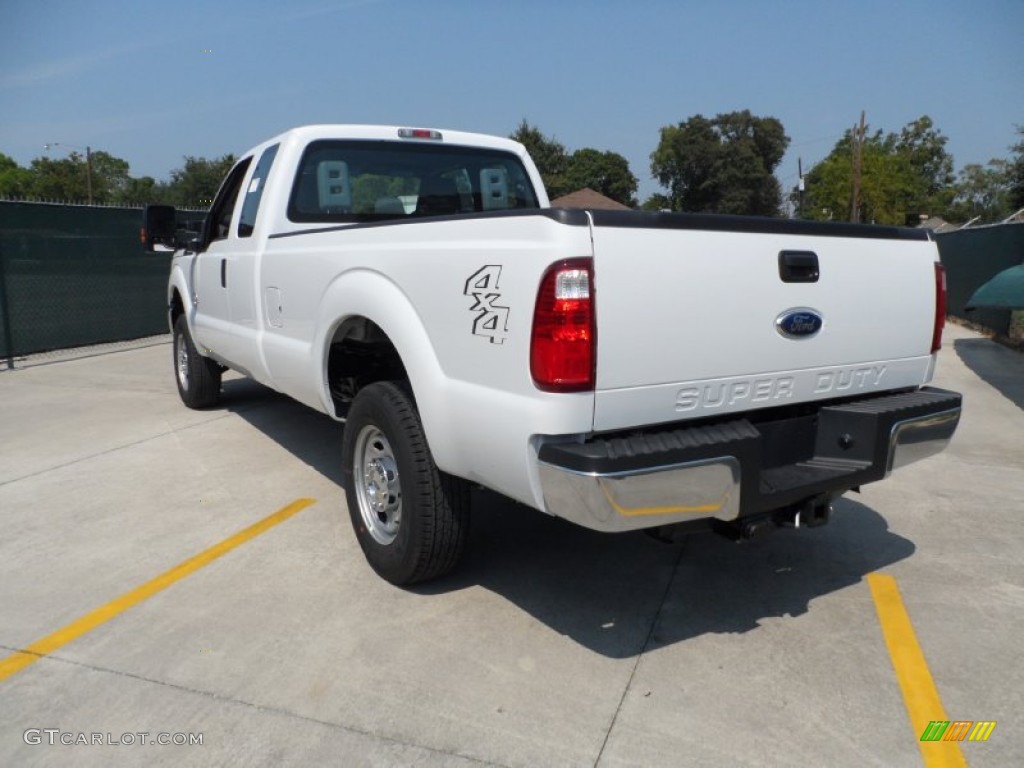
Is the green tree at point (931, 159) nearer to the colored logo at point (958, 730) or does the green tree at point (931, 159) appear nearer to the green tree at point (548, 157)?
the green tree at point (548, 157)

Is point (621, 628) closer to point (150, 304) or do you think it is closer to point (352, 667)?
point (352, 667)

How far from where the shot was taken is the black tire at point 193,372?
6.73 meters

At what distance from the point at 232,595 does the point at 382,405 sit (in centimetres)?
110

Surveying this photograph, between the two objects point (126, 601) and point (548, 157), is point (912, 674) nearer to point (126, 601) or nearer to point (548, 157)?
point (126, 601)

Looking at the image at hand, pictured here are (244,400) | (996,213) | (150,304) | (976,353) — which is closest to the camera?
(244,400)

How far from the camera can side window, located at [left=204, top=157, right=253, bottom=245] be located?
5500 mm

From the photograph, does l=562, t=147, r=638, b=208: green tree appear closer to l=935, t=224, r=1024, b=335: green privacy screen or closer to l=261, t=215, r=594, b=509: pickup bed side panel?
l=935, t=224, r=1024, b=335: green privacy screen

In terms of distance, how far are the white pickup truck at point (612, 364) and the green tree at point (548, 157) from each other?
67720 mm

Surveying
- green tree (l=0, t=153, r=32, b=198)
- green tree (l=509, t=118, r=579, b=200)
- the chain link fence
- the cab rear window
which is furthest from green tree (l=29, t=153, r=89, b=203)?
the cab rear window

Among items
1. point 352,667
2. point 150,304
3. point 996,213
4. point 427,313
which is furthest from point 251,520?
point 996,213

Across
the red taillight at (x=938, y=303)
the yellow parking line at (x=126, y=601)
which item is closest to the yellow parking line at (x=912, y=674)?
the red taillight at (x=938, y=303)

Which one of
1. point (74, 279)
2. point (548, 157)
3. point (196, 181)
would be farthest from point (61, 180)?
point (74, 279)

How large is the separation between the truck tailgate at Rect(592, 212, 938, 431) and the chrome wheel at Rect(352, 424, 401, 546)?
1286 mm

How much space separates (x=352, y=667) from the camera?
286 cm
